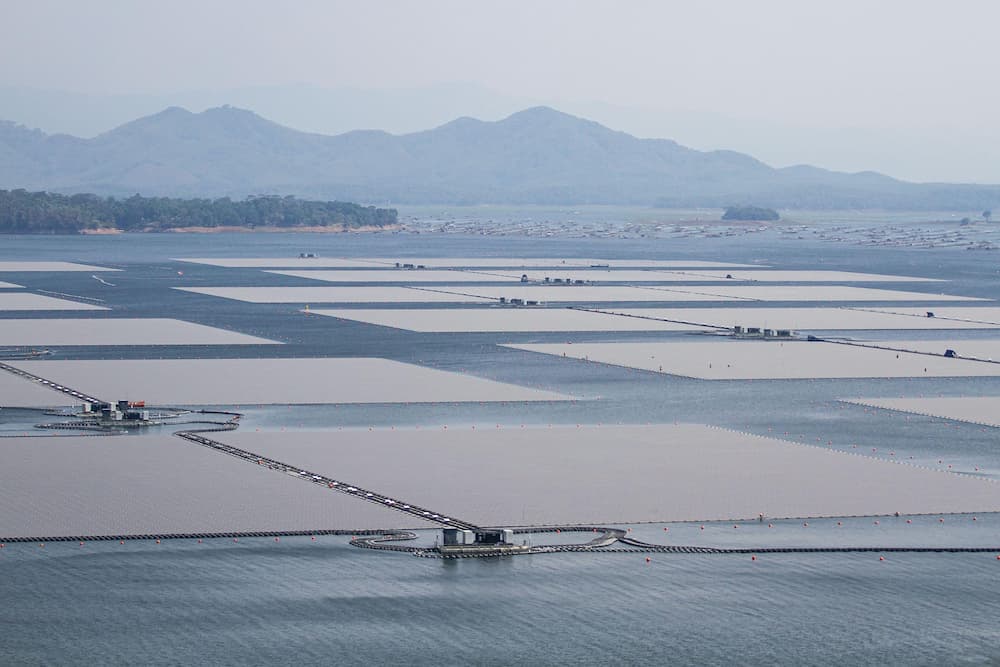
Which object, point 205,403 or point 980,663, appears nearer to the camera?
point 980,663

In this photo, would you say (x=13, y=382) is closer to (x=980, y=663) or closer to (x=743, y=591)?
(x=743, y=591)

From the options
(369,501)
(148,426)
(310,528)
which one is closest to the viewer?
(310,528)

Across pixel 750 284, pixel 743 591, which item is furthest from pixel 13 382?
pixel 750 284

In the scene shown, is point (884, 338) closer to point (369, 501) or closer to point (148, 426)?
point (148, 426)

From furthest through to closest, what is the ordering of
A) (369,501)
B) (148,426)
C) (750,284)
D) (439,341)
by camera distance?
(750,284) < (439,341) < (148,426) < (369,501)

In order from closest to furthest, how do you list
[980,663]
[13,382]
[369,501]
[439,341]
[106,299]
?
[980,663] < [369,501] < [13,382] < [439,341] < [106,299]

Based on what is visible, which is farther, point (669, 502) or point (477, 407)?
point (477, 407)

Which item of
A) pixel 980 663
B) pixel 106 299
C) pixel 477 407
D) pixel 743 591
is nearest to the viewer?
pixel 980 663

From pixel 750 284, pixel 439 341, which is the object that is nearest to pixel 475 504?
pixel 439 341
